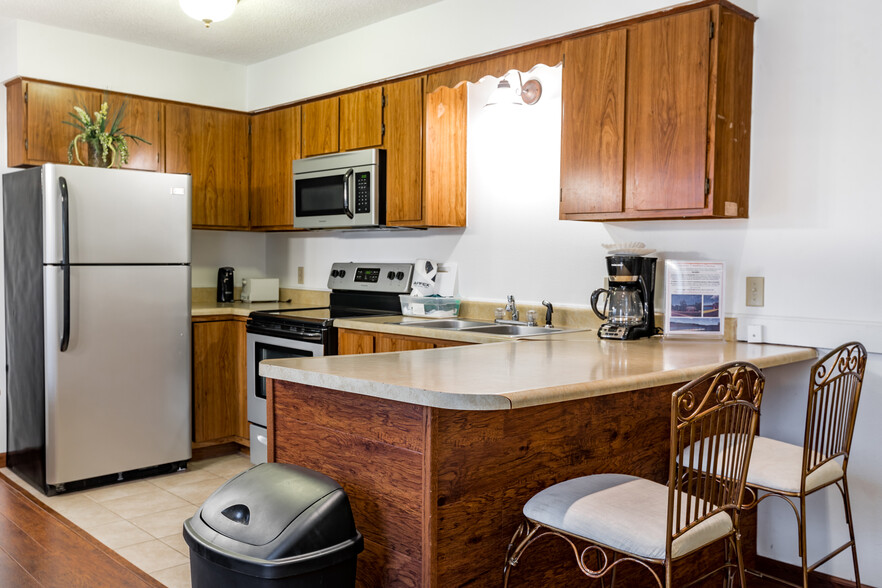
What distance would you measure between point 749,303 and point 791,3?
1.11 metres

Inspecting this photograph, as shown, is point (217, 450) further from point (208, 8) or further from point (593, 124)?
point (593, 124)

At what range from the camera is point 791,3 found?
8.95 feet

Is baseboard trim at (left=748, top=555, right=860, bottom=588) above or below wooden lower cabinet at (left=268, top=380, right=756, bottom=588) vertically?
below

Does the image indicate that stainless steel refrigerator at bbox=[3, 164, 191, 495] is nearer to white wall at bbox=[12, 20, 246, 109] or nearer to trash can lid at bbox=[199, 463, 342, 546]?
white wall at bbox=[12, 20, 246, 109]

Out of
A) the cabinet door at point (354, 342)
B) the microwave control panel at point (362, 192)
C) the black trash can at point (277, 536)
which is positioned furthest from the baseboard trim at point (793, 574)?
the microwave control panel at point (362, 192)

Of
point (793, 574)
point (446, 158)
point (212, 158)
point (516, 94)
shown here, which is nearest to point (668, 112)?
point (516, 94)

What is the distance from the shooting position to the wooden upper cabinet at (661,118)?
2.62 metres

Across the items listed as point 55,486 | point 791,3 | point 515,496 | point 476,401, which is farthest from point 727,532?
point 55,486

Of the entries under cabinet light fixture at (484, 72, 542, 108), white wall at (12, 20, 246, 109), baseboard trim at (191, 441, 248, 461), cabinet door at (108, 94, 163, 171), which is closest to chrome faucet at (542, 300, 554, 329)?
under cabinet light fixture at (484, 72, 542, 108)

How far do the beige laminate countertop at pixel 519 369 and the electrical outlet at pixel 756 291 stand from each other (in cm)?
17

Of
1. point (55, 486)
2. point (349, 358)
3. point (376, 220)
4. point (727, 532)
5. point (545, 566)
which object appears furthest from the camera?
point (376, 220)

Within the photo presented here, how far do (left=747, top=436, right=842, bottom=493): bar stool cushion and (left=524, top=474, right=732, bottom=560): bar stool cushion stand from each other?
1.39 ft

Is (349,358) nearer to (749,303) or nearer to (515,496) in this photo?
(515,496)

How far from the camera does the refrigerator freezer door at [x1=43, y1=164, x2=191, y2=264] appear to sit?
3555 millimetres
